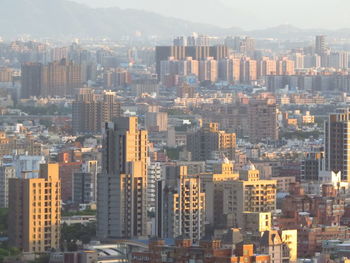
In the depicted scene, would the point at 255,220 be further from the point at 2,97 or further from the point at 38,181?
the point at 2,97

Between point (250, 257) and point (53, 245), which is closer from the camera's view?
point (250, 257)

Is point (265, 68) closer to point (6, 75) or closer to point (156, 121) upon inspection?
point (6, 75)

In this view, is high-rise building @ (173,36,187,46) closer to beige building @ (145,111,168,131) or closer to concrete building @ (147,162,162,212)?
beige building @ (145,111,168,131)

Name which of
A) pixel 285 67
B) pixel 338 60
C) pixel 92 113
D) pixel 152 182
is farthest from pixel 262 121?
pixel 338 60

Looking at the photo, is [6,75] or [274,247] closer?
[274,247]

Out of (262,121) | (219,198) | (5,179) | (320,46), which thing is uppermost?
(219,198)

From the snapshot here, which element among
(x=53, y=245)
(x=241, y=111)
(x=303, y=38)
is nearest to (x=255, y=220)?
(x=53, y=245)

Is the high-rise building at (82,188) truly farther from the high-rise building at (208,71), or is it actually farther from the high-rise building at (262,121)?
the high-rise building at (208,71)

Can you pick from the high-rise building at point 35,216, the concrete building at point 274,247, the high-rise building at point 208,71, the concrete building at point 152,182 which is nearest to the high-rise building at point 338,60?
the high-rise building at point 208,71
